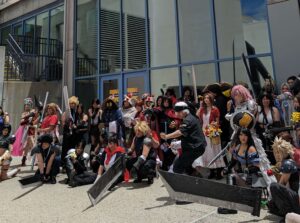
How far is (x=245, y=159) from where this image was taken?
432cm

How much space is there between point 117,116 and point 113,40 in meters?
6.14

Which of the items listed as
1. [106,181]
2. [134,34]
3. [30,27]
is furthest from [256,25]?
[30,27]

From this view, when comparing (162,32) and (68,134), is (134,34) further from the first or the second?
(68,134)

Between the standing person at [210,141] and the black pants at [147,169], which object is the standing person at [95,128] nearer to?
the black pants at [147,169]

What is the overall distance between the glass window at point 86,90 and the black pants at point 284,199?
979 cm

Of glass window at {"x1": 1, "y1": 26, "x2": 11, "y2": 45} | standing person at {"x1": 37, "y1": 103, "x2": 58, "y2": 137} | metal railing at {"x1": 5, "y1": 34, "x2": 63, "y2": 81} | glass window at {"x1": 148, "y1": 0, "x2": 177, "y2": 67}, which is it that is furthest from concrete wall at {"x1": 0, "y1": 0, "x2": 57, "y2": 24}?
standing person at {"x1": 37, "y1": 103, "x2": 58, "y2": 137}

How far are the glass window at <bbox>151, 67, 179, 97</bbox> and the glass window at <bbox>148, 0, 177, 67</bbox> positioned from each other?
0.29 m

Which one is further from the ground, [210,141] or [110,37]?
[110,37]

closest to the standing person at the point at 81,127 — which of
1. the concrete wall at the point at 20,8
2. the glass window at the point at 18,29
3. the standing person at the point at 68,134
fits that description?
the standing person at the point at 68,134

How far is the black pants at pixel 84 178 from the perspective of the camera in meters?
6.08

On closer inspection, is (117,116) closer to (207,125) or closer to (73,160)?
(73,160)

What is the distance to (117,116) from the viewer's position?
694 cm

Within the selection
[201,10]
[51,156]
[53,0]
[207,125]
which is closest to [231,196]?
[207,125]

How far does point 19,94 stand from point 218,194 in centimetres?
1190
